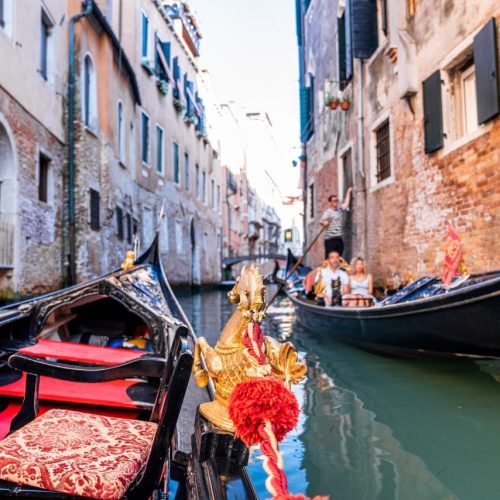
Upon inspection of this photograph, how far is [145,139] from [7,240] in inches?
236

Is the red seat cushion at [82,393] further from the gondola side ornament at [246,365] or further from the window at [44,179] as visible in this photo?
the window at [44,179]

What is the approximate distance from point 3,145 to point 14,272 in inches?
51.5

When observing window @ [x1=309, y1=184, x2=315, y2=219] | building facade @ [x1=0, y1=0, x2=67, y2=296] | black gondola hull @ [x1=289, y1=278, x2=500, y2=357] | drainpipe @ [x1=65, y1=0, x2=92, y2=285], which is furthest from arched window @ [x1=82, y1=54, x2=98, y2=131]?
black gondola hull @ [x1=289, y1=278, x2=500, y2=357]

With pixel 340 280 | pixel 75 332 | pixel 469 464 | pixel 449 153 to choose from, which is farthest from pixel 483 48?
pixel 75 332

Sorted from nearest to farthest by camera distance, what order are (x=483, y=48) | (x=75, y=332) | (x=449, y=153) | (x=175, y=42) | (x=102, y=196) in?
(x=75, y=332)
(x=483, y=48)
(x=449, y=153)
(x=102, y=196)
(x=175, y=42)

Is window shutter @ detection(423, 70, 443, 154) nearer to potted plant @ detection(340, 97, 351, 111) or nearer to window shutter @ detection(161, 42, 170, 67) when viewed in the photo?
potted plant @ detection(340, 97, 351, 111)

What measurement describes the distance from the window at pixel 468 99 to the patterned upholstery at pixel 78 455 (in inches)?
170

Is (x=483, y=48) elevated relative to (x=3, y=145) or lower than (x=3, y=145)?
elevated

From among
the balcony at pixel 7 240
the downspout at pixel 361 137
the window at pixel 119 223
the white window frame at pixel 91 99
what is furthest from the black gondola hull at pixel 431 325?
the window at pixel 119 223

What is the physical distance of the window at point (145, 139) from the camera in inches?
423

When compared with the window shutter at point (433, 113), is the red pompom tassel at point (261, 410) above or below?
below

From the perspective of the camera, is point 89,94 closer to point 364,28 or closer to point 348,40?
point 348,40

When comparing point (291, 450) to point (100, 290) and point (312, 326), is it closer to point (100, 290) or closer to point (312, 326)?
point (100, 290)

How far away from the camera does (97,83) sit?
805cm
